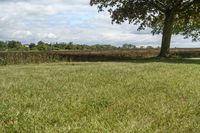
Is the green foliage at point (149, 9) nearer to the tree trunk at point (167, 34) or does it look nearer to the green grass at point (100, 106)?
the tree trunk at point (167, 34)

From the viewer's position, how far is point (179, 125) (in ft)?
30.7

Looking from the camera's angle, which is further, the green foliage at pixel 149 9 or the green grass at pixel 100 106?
the green foliage at pixel 149 9

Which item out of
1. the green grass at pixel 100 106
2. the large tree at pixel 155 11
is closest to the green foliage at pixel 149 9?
the large tree at pixel 155 11

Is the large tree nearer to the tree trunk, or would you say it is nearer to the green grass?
the tree trunk

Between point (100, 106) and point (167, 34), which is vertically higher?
point (167, 34)

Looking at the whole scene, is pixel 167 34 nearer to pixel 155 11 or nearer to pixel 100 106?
pixel 155 11

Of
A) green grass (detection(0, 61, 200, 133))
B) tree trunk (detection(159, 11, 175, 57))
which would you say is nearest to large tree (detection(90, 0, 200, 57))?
tree trunk (detection(159, 11, 175, 57))

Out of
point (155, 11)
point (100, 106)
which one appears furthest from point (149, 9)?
point (100, 106)

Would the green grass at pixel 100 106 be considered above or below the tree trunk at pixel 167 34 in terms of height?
below

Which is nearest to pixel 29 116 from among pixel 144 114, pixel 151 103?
pixel 144 114

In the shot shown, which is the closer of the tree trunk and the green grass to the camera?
the green grass

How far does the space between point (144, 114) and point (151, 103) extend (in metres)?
1.45

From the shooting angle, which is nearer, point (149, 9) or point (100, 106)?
point (100, 106)

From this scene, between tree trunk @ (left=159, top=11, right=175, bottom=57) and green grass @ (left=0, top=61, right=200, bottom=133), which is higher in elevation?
tree trunk @ (left=159, top=11, right=175, bottom=57)
